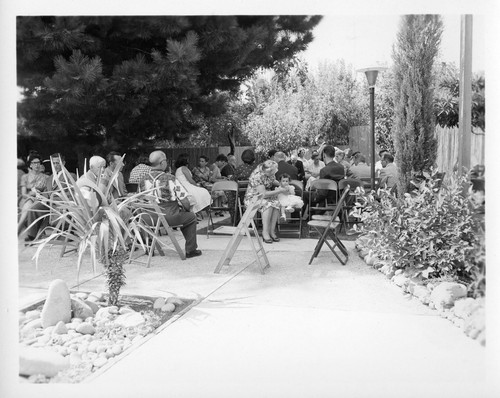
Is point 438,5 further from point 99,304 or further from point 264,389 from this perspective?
point 99,304

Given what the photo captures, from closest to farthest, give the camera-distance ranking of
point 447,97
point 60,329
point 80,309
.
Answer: point 60,329
point 80,309
point 447,97

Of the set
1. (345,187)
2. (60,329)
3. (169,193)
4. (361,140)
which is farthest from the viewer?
(361,140)

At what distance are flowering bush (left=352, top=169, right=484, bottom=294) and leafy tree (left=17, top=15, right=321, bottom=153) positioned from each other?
359 centimetres

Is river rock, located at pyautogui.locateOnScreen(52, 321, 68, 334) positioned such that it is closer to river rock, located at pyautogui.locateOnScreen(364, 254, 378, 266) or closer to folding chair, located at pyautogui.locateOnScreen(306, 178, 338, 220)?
river rock, located at pyautogui.locateOnScreen(364, 254, 378, 266)

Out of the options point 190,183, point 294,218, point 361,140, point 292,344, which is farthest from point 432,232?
point 361,140

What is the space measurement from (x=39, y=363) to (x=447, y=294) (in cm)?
304

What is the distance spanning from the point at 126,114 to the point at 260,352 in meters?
5.77

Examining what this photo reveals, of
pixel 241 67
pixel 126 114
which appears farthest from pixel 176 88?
pixel 241 67

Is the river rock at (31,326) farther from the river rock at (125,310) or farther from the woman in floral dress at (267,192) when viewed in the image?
the woman in floral dress at (267,192)

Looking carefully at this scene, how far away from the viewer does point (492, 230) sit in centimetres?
366

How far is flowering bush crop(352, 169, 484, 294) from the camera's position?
17.0ft

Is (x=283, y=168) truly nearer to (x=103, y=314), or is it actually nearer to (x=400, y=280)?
(x=400, y=280)

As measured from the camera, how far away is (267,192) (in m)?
7.88

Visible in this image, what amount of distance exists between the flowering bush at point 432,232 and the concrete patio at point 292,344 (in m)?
0.33
